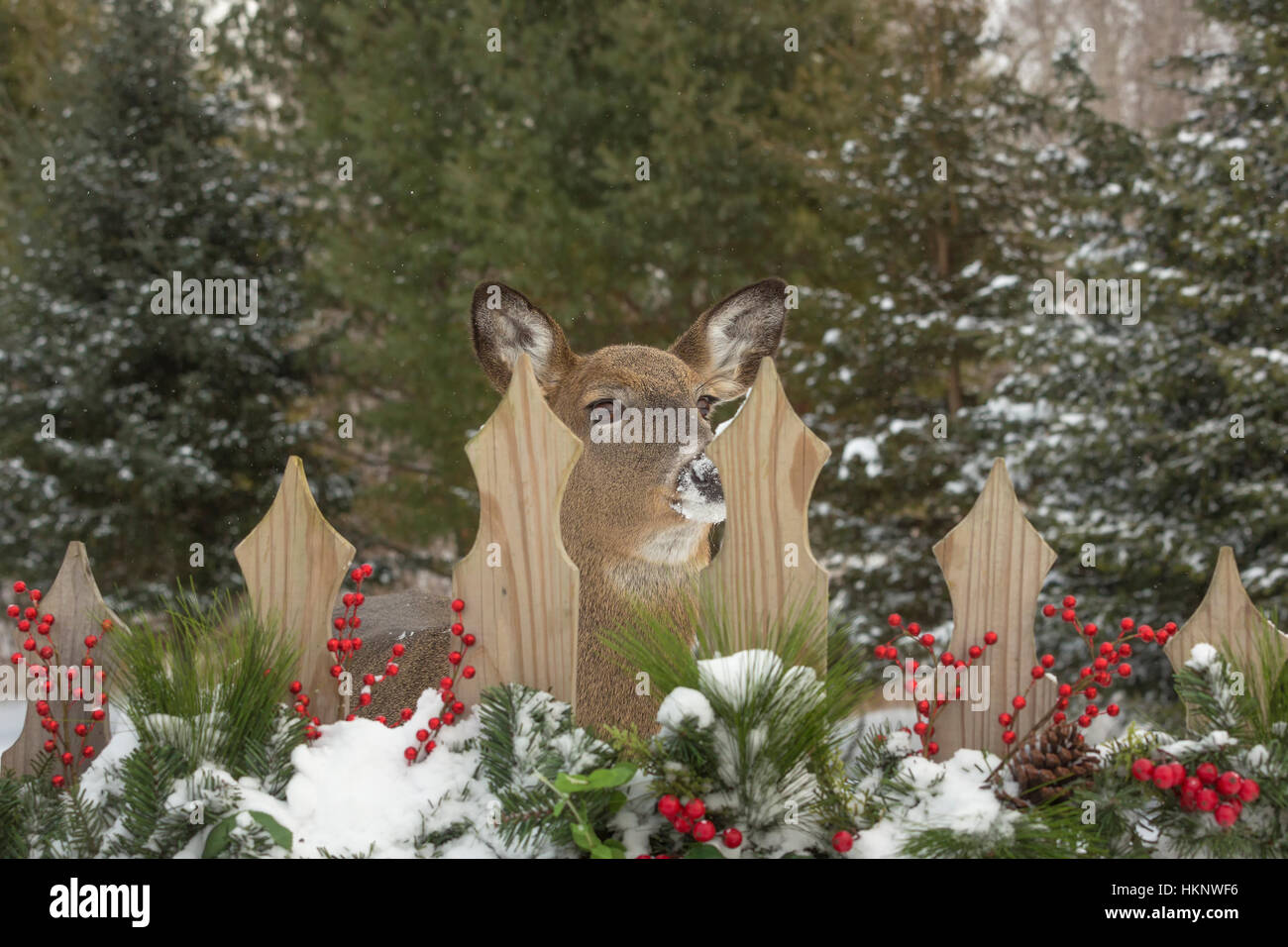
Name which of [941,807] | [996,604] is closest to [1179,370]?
[996,604]

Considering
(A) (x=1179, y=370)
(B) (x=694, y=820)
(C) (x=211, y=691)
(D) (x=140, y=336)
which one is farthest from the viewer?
(D) (x=140, y=336)

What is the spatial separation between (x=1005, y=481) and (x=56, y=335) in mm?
8914

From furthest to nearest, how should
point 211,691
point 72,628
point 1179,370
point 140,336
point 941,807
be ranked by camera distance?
point 140,336, point 1179,370, point 72,628, point 211,691, point 941,807

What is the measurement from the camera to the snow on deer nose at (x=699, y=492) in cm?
228

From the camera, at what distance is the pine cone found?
187 centimetres

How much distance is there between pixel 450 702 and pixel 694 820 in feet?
1.76

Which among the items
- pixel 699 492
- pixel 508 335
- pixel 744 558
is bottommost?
pixel 744 558

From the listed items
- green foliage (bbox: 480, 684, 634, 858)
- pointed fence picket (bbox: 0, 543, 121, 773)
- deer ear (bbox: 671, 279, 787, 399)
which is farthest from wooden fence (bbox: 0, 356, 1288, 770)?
deer ear (bbox: 671, 279, 787, 399)

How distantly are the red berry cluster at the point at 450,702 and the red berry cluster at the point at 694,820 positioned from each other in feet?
1.56

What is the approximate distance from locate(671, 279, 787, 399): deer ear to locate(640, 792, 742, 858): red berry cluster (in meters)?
1.16

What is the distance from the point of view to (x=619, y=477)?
242 centimetres

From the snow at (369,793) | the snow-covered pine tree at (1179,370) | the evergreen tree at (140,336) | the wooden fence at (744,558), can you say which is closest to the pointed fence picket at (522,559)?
the wooden fence at (744,558)

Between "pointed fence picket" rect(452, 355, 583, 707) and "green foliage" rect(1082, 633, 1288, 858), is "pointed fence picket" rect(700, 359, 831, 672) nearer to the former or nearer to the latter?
"pointed fence picket" rect(452, 355, 583, 707)

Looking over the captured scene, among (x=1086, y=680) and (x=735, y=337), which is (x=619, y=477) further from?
(x=1086, y=680)
